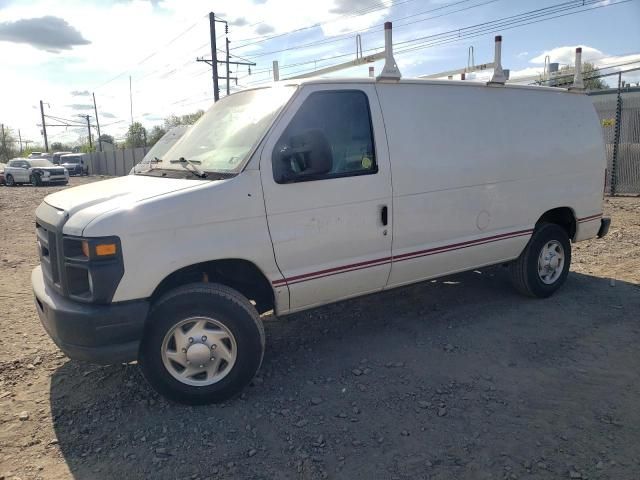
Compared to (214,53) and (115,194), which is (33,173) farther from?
(115,194)

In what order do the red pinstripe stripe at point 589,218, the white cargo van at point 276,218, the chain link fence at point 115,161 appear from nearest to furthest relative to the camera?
the white cargo van at point 276,218 → the red pinstripe stripe at point 589,218 → the chain link fence at point 115,161

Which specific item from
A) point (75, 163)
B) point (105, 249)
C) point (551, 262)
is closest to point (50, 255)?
point (105, 249)

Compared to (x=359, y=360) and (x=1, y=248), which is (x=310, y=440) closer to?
(x=359, y=360)

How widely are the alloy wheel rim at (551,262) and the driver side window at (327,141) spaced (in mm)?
2553

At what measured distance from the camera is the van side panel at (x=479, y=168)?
4262 millimetres

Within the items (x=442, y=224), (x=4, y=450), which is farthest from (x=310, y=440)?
(x=442, y=224)

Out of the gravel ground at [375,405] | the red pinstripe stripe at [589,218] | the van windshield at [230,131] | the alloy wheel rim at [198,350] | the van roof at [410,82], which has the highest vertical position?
the van roof at [410,82]

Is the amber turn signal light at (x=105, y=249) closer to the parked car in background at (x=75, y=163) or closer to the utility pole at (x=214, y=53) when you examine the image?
the utility pole at (x=214, y=53)

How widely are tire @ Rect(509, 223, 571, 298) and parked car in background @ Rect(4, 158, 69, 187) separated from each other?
30217 millimetres

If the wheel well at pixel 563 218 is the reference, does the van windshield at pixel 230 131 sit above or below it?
above

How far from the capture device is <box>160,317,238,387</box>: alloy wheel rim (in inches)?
135

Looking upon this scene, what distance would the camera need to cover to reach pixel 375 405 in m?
3.53

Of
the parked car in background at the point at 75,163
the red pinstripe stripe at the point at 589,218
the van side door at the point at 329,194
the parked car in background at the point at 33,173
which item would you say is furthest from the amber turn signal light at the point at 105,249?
the parked car in background at the point at 75,163

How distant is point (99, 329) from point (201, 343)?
652 mm
